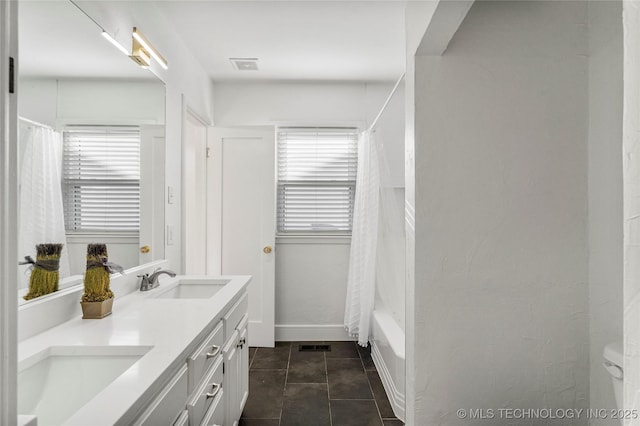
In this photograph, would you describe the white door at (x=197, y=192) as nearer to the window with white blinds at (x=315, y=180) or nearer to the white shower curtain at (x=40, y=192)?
the window with white blinds at (x=315, y=180)

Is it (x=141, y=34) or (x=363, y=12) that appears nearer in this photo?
(x=141, y=34)

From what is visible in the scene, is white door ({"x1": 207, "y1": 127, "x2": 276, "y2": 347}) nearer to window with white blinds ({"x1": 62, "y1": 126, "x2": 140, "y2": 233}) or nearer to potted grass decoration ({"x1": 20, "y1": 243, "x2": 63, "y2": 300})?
window with white blinds ({"x1": 62, "y1": 126, "x2": 140, "y2": 233})

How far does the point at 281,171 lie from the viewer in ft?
11.4

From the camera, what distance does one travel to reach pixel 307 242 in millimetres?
3422

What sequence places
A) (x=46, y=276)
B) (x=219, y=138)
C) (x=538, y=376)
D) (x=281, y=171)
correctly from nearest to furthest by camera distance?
(x=46, y=276), (x=538, y=376), (x=219, y=138), (x=281, y=171)

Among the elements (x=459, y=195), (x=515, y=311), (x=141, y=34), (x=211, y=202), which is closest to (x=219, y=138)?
(x=211, y=202)

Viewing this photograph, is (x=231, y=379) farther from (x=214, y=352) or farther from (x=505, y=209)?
(x=505, y=209)

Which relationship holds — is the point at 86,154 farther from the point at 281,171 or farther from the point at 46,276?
the point at 281,171

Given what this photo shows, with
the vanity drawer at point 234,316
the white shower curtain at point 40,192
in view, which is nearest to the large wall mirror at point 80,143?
the white shower curtain at point 40,192

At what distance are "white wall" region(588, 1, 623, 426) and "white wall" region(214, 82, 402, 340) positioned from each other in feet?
6.88

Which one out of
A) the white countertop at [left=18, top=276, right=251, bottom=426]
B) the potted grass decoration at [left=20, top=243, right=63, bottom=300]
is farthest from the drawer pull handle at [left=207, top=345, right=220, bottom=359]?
the potted grass decoration at [left=20, top=243, right=63, bottom=300]

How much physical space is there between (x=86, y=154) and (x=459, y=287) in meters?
1.68

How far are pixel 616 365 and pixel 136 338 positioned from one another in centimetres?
162

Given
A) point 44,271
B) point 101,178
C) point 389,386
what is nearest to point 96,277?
point 44,271
